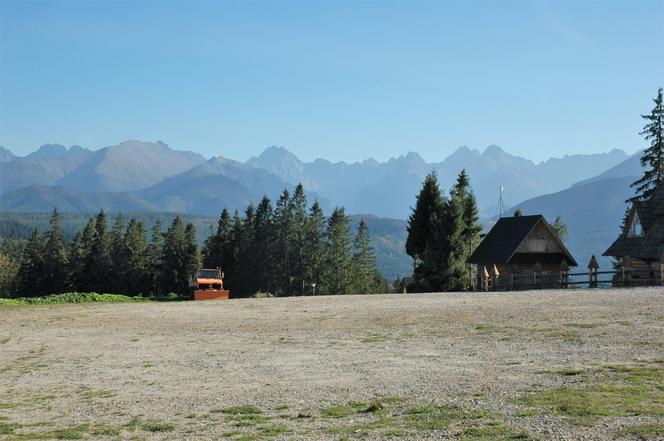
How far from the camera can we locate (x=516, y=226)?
2282 inches

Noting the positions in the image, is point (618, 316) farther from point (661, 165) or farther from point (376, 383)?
point (661, 165)

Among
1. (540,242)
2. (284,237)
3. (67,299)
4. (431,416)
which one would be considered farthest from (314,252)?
(431,416)

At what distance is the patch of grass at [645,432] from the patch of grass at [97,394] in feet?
36.2

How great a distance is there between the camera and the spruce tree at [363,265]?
111312 mm

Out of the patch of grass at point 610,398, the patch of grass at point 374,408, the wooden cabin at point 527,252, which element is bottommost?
the patch of grass at point 374,408

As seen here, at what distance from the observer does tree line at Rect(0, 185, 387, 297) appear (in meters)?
103

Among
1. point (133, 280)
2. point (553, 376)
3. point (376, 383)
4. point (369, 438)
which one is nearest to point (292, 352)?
point (376, 383)

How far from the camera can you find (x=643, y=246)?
43.6 m

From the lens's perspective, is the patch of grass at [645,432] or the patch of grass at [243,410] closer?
the patch of grass at [645,432]

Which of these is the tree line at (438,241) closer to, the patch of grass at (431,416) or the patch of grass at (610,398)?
the patch of grass at (610,398)

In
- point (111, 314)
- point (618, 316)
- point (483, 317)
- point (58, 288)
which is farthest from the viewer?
point (58, 288)

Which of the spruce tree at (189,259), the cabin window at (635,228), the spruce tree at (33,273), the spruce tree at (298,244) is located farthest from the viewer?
the spruce tree at (33,273)

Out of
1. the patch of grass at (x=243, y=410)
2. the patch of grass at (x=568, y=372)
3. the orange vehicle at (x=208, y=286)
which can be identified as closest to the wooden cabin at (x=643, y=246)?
the orange vehicle at (x=208, y=286)

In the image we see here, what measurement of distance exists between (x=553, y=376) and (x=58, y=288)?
377 ft
